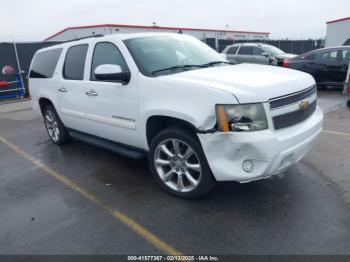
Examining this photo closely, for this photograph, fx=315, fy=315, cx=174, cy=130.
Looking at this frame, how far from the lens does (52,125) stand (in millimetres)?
6145

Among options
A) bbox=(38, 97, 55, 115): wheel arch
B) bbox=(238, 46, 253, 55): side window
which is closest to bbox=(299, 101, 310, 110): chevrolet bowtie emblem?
bbox=(38, 97, 55, 115): wheel arch

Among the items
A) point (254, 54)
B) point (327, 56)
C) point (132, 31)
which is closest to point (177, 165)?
point (327, 56)

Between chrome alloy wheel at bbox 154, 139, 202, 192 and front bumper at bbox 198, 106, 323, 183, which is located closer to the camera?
front bumper at bbox 198, 106, 323, 183

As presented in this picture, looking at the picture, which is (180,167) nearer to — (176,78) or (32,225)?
(176,78)

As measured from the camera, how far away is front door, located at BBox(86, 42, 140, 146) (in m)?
3.91

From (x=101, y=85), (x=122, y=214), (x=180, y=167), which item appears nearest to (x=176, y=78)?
(x=180, y=167)

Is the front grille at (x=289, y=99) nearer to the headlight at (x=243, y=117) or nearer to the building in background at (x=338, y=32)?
the headlight at (x=243, y=117)

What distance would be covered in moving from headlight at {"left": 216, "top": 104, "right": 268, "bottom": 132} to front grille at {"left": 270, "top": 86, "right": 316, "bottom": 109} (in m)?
0.17

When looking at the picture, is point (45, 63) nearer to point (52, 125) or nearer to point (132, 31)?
point (52, 125)

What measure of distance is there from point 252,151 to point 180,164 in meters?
0.97

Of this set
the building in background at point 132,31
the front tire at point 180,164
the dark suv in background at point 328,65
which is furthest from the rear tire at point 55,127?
the building in background at point 132,31

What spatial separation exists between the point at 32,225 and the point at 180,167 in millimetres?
1714

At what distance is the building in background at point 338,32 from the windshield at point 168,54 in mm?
20605

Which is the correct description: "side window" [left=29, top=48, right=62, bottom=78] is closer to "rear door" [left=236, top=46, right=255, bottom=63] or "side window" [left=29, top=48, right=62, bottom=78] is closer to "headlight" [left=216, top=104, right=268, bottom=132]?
"headlight" [left=216, top=104, right=268, bottom=132]
